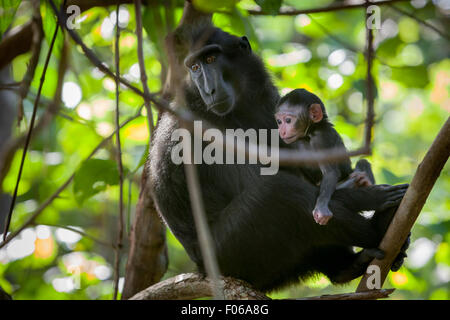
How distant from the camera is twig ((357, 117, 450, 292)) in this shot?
8.12 ft

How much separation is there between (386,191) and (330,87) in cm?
286

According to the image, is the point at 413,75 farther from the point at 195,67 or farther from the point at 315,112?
the point at 195,67

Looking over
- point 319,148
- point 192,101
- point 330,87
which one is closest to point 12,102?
point 192,101

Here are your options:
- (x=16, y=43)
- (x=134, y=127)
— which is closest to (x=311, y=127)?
(x=134, y=127)

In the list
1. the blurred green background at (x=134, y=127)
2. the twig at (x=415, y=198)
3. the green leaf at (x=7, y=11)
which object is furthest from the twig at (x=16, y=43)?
the twig at (x=415, y=198)

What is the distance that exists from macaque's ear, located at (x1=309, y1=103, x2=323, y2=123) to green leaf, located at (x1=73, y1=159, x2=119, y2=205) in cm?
174

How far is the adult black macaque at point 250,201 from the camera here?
335 centimetres

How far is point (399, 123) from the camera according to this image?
1202cm

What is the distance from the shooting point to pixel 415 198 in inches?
105

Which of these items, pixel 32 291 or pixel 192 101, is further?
pixel 32 291

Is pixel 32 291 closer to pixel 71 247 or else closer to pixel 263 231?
pixel 71 247

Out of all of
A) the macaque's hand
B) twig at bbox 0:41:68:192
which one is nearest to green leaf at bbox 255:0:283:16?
the macaque's hand

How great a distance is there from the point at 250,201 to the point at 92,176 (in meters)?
1.42

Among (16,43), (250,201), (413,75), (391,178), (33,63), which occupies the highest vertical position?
(16,43)
